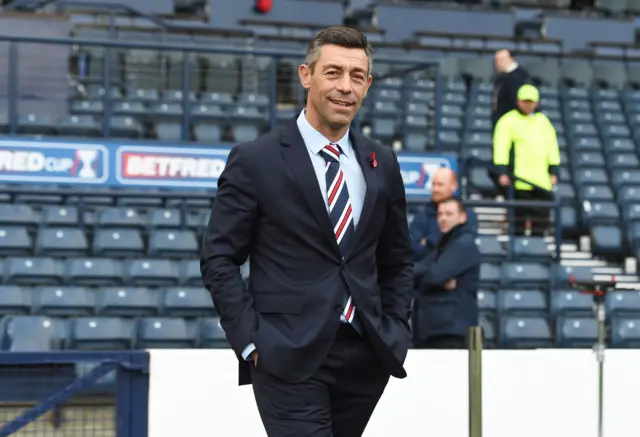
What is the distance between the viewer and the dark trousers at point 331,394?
3.34 metres

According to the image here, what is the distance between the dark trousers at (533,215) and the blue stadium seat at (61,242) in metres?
3.71

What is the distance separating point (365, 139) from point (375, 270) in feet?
1.32

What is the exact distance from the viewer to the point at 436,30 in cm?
1936

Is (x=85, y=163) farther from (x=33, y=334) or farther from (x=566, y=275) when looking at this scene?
(x=566, y=275)

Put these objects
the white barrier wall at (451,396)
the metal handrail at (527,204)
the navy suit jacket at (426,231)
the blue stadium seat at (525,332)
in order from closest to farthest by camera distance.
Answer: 1. the white barrier wall at (451,396)
2. the navy suit jacket at (426,231)
3. the blue stadium seat at (525,332)
4. the metal handrail at (527,204)

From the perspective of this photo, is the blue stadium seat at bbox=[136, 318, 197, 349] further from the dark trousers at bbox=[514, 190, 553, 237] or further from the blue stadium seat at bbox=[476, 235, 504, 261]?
the dark trousers at bbox=[514, 190, 553, 237]

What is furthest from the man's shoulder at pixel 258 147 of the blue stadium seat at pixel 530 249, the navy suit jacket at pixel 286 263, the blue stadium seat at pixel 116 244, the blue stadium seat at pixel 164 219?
the blue stadium seat at pixel 530 249

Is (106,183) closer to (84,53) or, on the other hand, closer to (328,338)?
(84,53)

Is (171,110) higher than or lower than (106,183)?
higher

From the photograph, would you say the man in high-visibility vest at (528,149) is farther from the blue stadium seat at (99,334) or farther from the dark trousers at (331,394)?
the dark trousers at (331,394)

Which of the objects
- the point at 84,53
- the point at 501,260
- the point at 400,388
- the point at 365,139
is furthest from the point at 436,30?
the point at 365,139

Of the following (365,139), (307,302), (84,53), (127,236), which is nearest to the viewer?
(307,302)

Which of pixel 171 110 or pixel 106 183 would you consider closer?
pixel 106 183

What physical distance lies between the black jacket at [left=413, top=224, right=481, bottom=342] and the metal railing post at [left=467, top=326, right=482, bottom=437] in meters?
1.34
